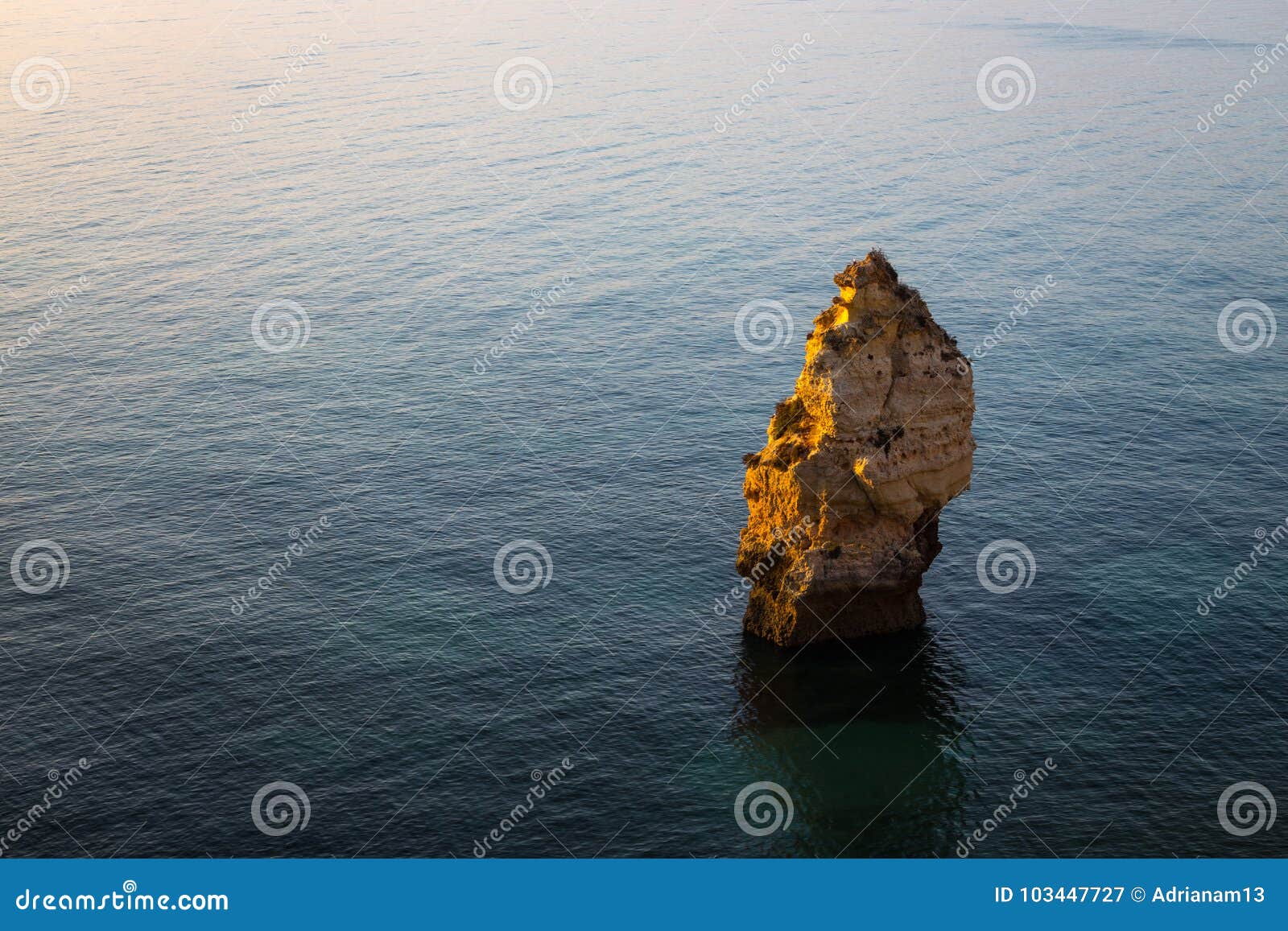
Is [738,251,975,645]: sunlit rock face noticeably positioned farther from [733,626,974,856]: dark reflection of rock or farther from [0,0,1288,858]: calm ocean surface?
[0,0,1288,858]: calm ocean surface

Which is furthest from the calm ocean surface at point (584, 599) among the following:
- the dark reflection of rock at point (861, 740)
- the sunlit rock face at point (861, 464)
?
the sunlit rock face at point (861, 464)

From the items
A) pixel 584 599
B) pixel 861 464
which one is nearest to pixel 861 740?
pixel 861 464

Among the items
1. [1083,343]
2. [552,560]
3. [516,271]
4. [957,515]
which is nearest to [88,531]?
[552,560]

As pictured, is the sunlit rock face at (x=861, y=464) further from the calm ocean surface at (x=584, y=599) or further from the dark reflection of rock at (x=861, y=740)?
the calm ocean surface at (x=584, y=599)

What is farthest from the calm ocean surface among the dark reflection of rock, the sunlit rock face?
the sunlit rock face

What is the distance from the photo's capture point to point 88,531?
400 ft

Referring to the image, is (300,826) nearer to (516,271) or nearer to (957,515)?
(957,515)

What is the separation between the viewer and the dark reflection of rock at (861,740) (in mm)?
83250

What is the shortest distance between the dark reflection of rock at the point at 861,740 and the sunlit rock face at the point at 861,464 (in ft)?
8.33

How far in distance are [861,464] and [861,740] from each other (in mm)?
18088

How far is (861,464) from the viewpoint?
310ft

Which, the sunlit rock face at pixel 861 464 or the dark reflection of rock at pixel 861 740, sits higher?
the sunlit rock face at pixel 861 464

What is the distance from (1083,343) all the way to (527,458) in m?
71.0

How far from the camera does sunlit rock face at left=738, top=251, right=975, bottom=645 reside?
94.6m
